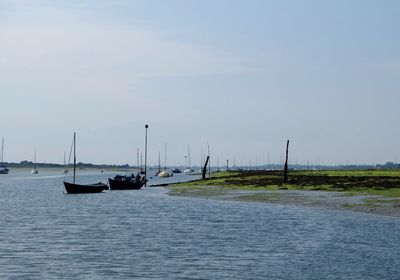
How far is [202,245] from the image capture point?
129 ft

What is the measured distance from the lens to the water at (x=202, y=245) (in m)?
30.9

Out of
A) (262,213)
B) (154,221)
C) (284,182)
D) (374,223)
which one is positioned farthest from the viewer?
(284,182)

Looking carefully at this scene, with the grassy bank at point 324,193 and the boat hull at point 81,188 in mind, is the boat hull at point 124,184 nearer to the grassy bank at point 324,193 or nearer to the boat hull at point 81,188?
the boat hull at point 81,188

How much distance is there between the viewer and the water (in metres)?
30.9

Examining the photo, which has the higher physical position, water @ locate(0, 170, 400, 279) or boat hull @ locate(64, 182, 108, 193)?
boat hull @ locate(64, 182, 108, 193)

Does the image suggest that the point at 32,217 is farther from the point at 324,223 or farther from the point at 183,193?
the point at 183,193

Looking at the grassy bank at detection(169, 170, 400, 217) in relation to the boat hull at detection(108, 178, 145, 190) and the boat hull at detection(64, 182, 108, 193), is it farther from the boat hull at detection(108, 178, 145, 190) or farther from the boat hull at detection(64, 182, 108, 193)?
the boat hull at detection(108, 178, 145, 190)

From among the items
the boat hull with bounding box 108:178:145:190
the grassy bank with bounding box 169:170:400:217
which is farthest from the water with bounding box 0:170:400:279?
the boat hull with bounding box 108:178:145:190

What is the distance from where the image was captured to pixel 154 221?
182ft

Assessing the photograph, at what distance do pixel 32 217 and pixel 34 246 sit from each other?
23508mm

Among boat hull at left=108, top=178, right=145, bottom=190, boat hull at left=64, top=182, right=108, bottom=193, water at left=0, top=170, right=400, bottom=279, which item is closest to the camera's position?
water at left=0, top=170, right=400, bottom=279

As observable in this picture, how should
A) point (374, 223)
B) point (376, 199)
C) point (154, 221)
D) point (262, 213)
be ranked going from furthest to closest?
1. point (376, 199)
2. point (262, 213)
3. point (154, 221)
4. point (374, 223)

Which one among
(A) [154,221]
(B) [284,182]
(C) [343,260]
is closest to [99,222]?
(A) [154,221]

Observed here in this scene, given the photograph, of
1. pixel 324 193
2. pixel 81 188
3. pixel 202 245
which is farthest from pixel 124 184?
pixel 202 245
